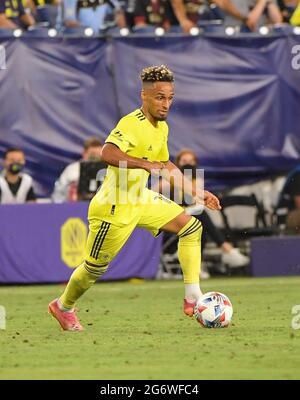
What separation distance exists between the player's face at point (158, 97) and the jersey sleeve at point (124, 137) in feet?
0.82

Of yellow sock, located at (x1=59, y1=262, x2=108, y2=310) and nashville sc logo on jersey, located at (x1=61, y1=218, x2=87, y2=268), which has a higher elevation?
nashville sc logo on jersey, located at (x1=61, y1=218, x2=87, y2=268)

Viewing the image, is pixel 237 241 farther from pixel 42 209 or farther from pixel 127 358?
pixel 127 358

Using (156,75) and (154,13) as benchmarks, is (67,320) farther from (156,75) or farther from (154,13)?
(154,13)

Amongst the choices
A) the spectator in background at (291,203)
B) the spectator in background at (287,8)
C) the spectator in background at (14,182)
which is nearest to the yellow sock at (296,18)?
the spectator in background at (287,8)

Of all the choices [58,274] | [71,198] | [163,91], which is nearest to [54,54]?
[71,198]

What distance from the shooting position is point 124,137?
1003 centimetres

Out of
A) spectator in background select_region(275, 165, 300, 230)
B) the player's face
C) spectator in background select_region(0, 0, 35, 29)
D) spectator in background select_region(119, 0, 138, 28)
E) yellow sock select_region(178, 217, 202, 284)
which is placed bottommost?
yellow sock select_region(178, 217, 202, 284)

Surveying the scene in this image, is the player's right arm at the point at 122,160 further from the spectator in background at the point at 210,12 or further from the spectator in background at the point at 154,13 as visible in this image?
the spectator in background at the point at 154,13

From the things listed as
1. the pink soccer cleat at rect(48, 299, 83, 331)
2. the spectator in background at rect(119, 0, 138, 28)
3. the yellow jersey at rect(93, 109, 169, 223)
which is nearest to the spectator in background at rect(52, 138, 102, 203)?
the spectator in background at rect(119, 0, 138, 28)

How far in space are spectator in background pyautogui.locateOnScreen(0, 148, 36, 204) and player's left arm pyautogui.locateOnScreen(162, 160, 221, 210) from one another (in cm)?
586

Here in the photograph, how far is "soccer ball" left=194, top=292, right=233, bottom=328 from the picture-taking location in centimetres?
999

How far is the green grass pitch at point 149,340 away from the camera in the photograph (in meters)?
7.73

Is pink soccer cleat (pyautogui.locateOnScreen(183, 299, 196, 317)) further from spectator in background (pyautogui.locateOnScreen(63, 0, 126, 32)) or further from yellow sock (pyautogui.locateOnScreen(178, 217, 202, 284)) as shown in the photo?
spectator in background (pyautogui.locateOnScreen(63, 0, 126, 32))

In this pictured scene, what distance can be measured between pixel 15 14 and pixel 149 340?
896 centimetres
